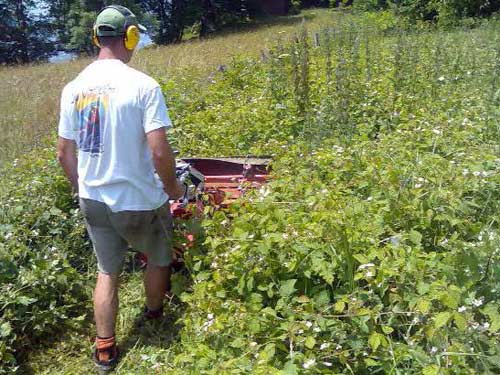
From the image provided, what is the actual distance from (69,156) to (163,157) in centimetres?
70

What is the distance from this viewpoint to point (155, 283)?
3.67 meters

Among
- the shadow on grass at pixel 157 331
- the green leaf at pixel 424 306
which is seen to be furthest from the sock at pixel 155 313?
the green leaf at pixel 424 306

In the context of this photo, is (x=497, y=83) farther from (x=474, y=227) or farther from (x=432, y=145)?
(x=474, y=227)

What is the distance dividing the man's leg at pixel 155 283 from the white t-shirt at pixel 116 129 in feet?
1.56

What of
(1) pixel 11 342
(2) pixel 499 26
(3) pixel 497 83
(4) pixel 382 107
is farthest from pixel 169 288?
(2) pixel 499 26

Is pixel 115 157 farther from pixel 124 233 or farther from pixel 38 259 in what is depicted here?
pixel 38 259

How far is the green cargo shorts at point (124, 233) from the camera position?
11.1ft

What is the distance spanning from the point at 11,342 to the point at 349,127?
3187mm

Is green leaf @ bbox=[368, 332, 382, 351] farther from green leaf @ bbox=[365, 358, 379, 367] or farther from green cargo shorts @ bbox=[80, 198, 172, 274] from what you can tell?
green cargo shorts @ bbox=[80, 198, 172, 274]

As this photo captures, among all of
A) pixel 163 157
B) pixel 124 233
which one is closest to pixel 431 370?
pixel 163 157

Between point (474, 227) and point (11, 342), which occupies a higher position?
point (474, 227)

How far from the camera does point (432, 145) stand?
434 centimetres

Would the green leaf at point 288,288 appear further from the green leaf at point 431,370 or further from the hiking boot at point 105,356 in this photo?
the hiking boot at point 105,356

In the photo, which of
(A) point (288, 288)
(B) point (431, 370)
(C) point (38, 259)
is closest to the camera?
(B) point (431, 370)
